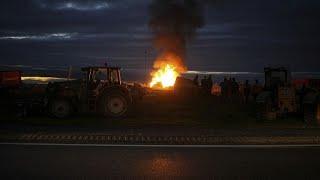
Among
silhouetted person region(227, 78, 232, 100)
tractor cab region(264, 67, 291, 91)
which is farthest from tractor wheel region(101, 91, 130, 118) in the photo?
silhouetted person region(227, 78, 232, 100)

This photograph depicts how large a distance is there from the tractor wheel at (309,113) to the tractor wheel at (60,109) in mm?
8522

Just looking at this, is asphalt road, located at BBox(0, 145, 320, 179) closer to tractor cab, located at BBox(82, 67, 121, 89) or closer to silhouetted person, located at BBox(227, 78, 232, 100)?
tractor cab, located at BBox(82, 67, 121, 89)

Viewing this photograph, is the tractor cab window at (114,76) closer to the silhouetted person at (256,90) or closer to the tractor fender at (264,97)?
the tractor fender at (264,97)

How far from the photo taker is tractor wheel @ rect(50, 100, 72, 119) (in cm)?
2022

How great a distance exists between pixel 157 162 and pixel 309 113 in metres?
11.1

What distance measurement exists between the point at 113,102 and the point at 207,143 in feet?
28.4

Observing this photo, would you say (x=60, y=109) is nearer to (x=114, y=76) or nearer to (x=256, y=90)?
(x=114, y=76)

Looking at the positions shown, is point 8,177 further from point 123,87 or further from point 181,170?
point 123,87

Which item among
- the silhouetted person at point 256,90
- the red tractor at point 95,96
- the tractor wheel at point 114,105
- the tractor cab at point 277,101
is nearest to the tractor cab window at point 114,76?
the red tractor at point 95,96

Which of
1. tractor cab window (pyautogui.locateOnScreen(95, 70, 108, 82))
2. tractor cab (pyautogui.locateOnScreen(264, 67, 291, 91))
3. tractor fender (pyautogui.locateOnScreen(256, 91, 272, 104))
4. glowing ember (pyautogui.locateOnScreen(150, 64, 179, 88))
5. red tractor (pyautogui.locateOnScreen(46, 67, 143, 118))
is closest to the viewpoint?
red tractor (pyautogui.locateOnScreen(46, 67, 143, 118))

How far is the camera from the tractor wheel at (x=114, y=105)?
20438 mm

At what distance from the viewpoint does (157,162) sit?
32.1 ft

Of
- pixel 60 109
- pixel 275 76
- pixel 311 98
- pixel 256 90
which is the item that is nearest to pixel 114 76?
pixel 60 109

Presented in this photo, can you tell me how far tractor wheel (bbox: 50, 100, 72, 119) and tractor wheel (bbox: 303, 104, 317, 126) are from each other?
28.0ft
